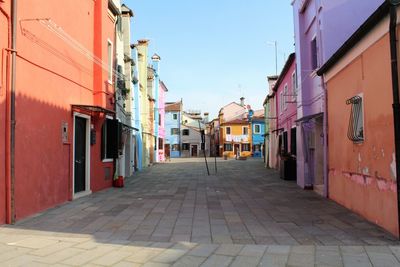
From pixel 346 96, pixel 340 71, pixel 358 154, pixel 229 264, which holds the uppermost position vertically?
pixel 340 71

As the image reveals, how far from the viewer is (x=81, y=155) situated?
13312 mm

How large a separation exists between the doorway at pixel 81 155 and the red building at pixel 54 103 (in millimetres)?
29

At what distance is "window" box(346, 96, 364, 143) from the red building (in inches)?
278

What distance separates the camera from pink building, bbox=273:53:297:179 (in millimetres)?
19734

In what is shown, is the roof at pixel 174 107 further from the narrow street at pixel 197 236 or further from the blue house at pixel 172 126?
the narrow street at pixel 197 236

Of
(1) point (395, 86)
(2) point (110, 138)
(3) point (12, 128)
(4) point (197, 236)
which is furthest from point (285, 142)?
(3) point (12, 128)

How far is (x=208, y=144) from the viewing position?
Answer: 79.7 m

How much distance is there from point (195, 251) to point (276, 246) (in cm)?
126

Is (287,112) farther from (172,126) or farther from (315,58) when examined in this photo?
(172,126)

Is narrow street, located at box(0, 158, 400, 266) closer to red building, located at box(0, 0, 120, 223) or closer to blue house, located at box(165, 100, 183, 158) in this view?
red building, located at box(0, 0, 120, 223)

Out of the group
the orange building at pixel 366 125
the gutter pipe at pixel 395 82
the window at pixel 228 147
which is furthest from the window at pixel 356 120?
the window at pixel 228 147

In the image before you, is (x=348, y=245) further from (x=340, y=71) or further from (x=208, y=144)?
(x=208, y=144)

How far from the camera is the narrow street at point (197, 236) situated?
5.97 metres

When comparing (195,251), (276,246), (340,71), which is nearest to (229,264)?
(195,251)
